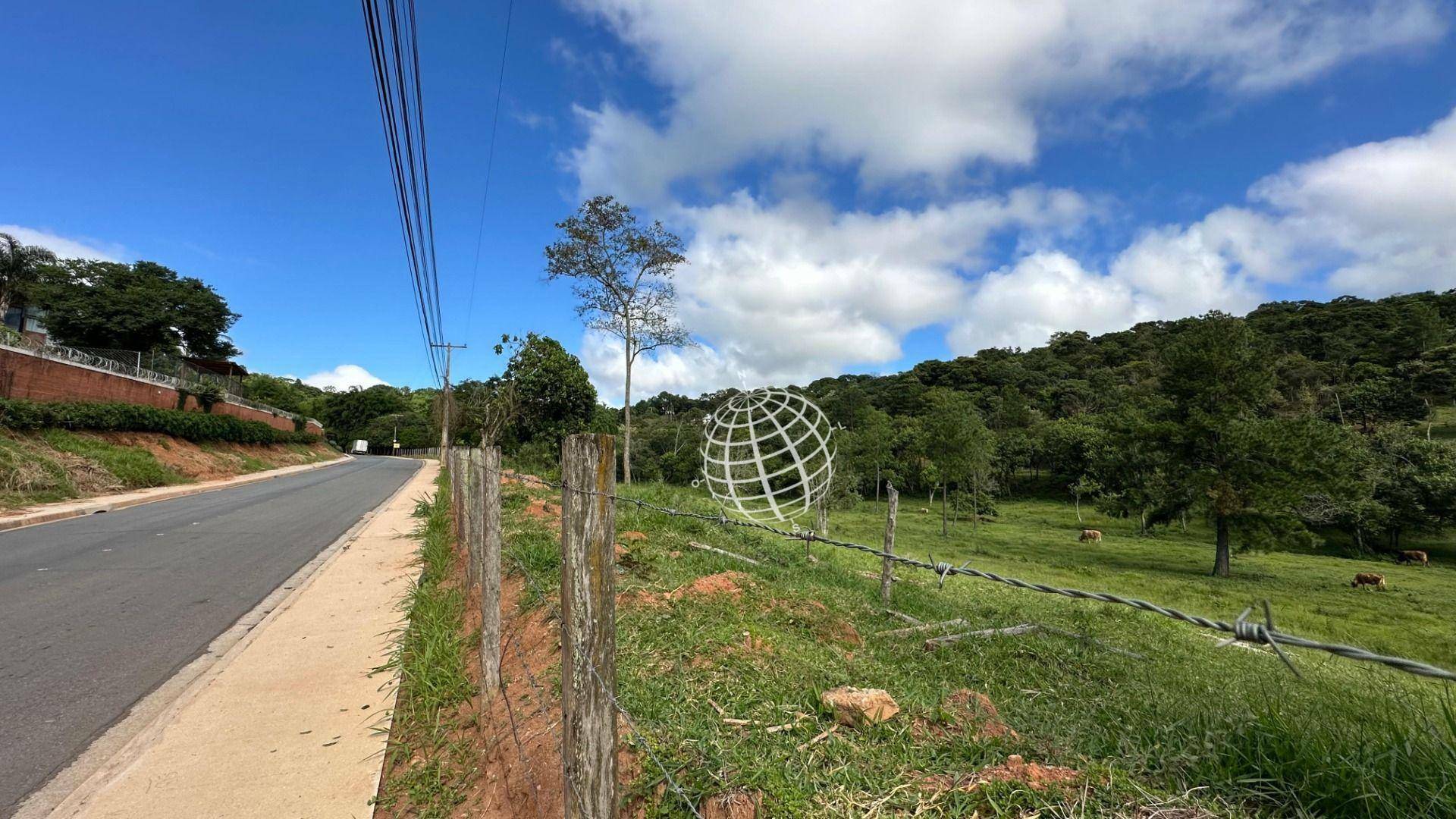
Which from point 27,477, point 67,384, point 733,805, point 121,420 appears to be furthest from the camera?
point 67,384

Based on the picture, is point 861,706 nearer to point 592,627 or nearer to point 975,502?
point 592,627

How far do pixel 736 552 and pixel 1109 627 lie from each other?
496 cm

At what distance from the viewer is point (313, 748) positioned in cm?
363

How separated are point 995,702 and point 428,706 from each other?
3.69m

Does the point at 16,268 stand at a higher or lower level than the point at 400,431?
higher

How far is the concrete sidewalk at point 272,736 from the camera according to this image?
10.1 ft

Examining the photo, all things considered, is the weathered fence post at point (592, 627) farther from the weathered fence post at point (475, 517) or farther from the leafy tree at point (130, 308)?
the leafy tree at point (130, 308)

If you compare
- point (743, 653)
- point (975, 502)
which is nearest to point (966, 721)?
point (743, 653)

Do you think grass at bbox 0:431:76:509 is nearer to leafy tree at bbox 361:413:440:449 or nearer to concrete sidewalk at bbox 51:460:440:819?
concrete sidewalk at bbox 51:460:440:819

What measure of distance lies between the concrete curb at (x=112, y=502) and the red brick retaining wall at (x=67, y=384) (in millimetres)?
5893

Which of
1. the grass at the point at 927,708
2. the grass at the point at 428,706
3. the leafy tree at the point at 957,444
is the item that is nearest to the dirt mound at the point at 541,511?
the grass at the point at 927,708

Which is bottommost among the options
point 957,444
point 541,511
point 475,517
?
point 541,511

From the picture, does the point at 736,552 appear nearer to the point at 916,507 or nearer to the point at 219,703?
the point at 219,703

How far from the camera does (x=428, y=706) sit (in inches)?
157
